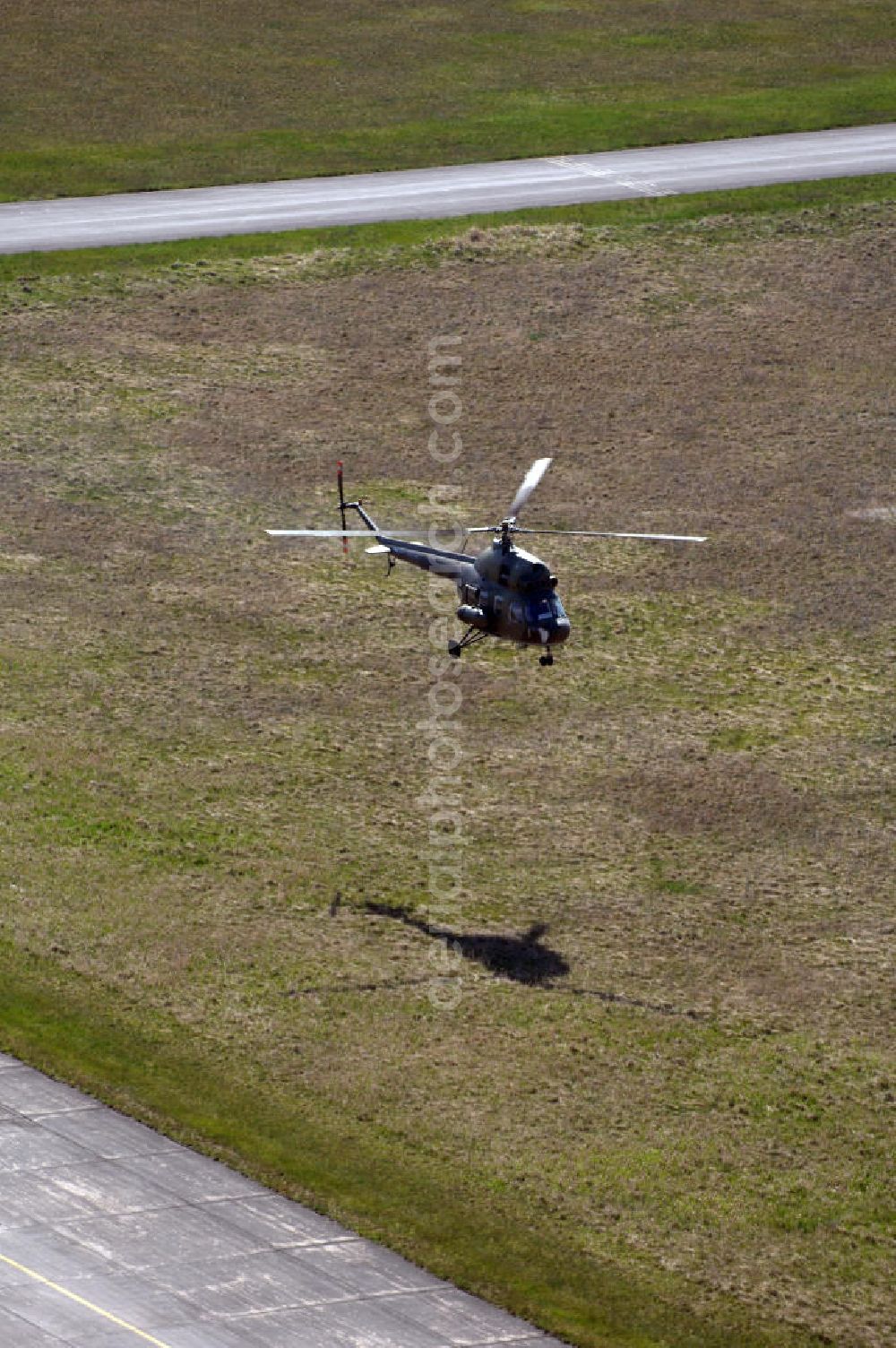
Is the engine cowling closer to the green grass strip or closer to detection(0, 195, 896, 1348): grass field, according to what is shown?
detection(0, 195, 896, 1348): grass field

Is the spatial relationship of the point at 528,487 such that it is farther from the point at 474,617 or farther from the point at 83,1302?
the point at 83,1302

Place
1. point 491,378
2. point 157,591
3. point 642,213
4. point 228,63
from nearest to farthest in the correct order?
point 157,591, point 491,378, point 642,213, point 228,63

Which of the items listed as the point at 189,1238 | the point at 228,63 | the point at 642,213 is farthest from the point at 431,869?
the point at 228,63

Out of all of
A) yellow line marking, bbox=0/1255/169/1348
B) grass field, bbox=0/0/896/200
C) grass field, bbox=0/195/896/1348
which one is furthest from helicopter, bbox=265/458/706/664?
grass field, bbox=0/0/896/200

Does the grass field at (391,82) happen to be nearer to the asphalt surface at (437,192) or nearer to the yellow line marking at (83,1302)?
the asphalt surface at (437,192)

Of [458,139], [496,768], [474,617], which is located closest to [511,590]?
[474,617]

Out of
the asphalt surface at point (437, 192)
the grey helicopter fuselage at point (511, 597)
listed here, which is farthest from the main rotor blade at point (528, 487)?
the asphalt surface at point (437, 192)

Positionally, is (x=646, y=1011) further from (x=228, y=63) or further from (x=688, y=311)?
(x=228, y=63)
